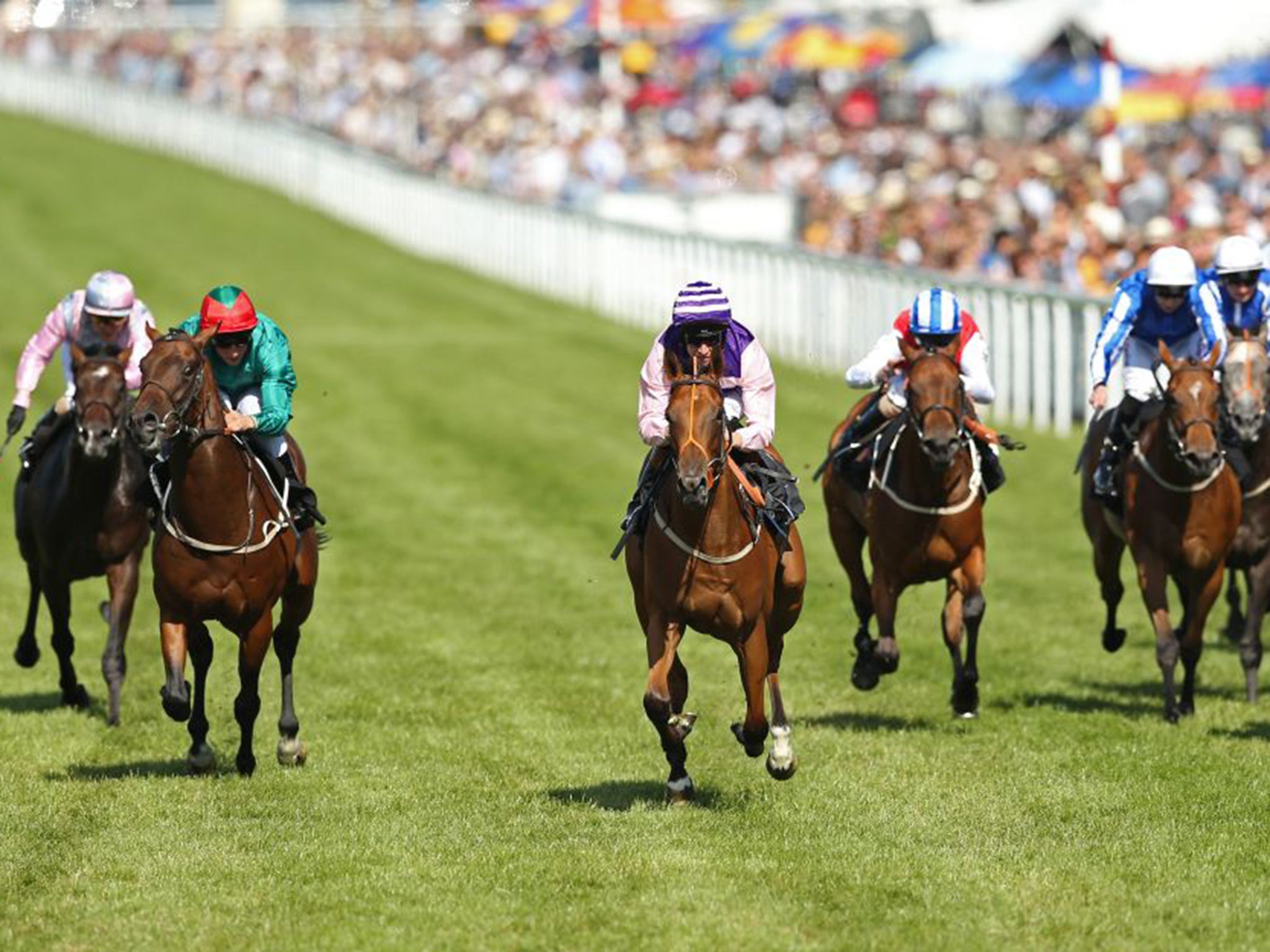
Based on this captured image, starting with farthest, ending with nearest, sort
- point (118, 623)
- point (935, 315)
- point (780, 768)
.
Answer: point (118, 623) < point (935, 315) < point (780, 768)

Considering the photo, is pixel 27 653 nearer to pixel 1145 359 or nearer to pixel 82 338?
pixel 82 338

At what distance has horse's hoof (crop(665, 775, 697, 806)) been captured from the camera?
1049 cm

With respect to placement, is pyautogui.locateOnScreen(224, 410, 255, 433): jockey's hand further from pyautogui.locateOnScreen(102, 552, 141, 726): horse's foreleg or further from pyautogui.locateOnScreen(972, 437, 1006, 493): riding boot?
pyautogui.locateOnScreen(972, 437, 1006, 493): riding boot

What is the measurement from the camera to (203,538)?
1087 cm

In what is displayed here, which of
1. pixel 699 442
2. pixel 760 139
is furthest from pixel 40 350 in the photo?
pixel 760 139

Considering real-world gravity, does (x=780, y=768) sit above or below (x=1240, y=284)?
below

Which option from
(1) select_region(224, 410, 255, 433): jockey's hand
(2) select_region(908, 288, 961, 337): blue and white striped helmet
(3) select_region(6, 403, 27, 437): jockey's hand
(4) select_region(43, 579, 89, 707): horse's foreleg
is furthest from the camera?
(4) select_region(43, 579, 89, 707): horse's foreleg

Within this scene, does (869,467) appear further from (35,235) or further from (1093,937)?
(35,235)

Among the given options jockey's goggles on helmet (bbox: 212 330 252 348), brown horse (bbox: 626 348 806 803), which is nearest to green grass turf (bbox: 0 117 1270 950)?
brown horse (bbox: 626 348 806 803)

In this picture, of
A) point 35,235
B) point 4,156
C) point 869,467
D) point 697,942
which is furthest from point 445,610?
point 4,156

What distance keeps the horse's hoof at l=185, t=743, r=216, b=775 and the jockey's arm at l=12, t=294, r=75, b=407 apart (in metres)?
2.42

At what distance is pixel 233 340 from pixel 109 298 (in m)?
1.35

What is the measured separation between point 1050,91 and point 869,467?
20787 millimetres

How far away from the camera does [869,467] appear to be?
13.0 metres
